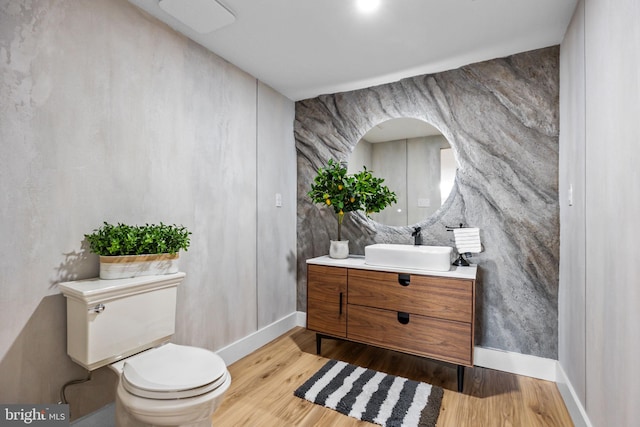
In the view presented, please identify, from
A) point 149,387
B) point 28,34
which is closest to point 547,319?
point 149,387

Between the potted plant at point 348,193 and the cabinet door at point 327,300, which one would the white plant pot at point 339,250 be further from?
the cabinet door at point 327,300

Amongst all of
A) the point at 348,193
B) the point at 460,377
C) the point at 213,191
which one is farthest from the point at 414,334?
the point at 213,191

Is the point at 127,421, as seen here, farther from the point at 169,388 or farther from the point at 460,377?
the point at 460,377

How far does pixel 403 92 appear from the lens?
2.69 meters

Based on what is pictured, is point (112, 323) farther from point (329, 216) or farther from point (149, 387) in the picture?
point (329, 216)

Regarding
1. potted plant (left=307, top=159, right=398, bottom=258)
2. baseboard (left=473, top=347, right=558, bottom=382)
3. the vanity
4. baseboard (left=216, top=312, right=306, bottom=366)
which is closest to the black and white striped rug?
the vanity

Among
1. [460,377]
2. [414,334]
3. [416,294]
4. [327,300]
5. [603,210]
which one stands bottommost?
[460,377]

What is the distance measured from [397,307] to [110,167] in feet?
6.37

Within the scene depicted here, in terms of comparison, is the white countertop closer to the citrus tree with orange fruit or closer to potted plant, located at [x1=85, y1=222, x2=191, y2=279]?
the citrus tree with orange fruit

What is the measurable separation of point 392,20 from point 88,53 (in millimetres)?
1679

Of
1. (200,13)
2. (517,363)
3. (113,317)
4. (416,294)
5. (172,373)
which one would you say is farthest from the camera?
(517,363)

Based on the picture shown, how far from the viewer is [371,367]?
234cm

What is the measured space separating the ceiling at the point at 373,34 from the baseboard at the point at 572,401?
2.14 metres

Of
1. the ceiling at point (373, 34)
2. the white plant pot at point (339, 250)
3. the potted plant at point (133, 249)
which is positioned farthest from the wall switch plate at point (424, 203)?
the potted plant at point (133, 249)
